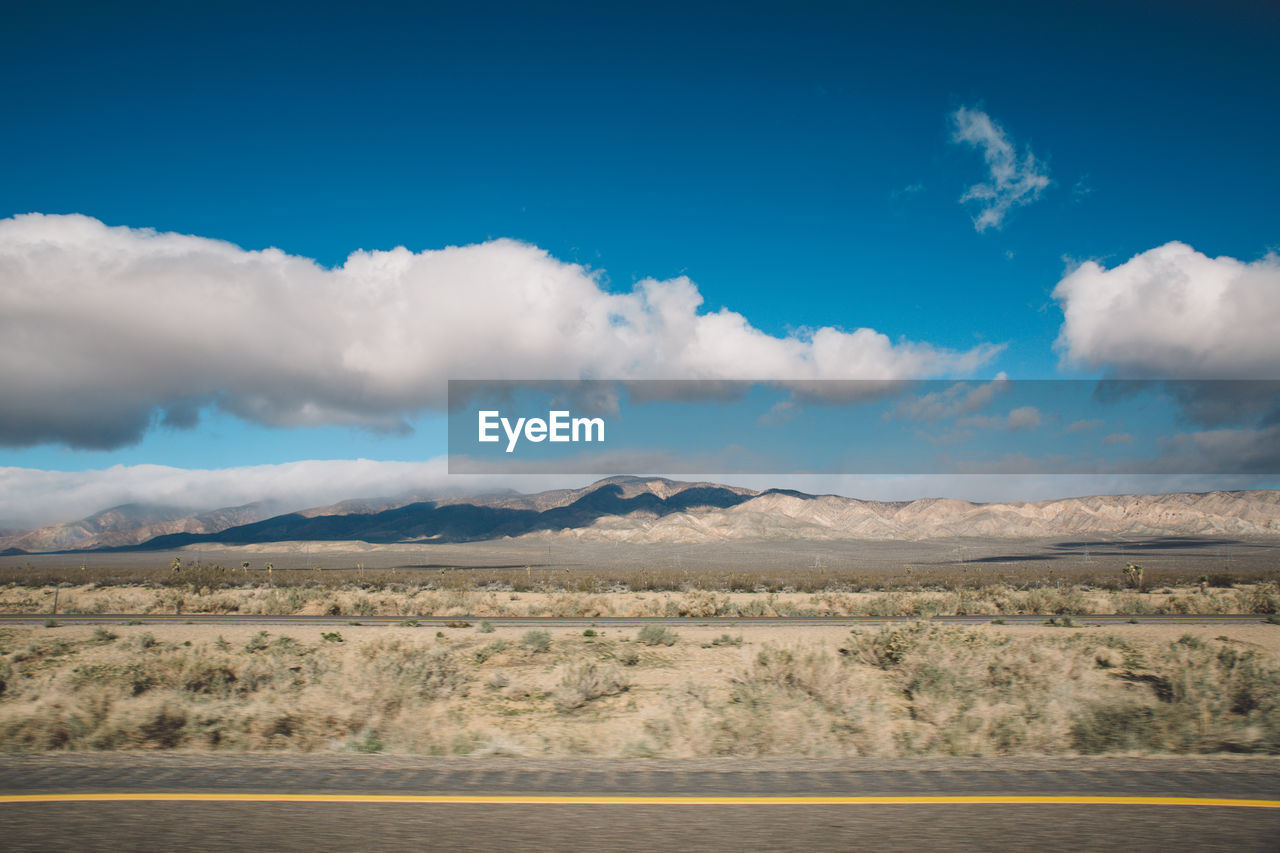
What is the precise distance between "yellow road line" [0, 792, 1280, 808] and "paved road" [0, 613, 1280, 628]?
20.6 metres

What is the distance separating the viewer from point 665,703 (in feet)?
42.3

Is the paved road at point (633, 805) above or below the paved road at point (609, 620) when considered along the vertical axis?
above

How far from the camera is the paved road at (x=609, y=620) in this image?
27125 mm

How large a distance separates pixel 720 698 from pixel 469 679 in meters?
5.35

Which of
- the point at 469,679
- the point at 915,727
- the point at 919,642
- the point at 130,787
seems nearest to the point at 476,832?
the point at 130,787

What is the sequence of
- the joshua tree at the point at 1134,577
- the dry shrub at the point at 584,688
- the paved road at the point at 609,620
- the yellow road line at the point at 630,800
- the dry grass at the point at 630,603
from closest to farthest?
1. the yellow road line at the point at 630,800
2. the dry shrub at the point at 584,688
3. the paved road at the point at 609,620
4. the dry grass at the point at 630,603
5. the joshua tree at the point at 1134,577

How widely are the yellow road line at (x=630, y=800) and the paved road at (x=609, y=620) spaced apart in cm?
2063

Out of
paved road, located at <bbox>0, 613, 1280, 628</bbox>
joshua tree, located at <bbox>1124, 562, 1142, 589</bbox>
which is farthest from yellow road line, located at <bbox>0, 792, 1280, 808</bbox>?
joshua tree, located at <bbox>1124, 562, 1142, 589</bbox>

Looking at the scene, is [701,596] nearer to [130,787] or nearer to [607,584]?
[607,584]

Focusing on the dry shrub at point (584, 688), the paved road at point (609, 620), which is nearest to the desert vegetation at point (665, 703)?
the dry shrub at point (584, 688)

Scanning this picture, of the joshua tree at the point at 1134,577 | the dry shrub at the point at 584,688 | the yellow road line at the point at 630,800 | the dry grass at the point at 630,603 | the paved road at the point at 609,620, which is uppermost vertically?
the yellow road line at the point at 630,800

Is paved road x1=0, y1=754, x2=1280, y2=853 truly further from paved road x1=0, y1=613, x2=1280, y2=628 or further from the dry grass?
the dry grass

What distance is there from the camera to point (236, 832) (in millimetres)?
5211

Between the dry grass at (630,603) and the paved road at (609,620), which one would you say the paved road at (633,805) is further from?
the dry grass at (630,603)
